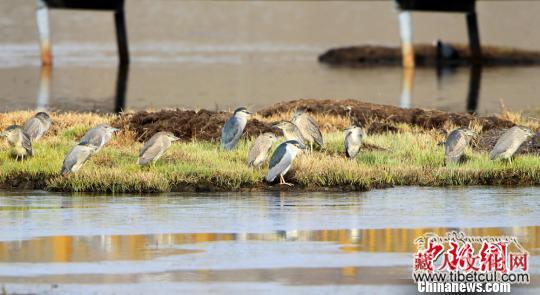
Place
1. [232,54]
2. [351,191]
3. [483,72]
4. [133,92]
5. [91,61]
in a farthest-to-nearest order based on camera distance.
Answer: [232,54], [91,61], [483,72], [133,92], [351,191]

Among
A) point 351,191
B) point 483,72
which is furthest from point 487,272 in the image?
point 483,72

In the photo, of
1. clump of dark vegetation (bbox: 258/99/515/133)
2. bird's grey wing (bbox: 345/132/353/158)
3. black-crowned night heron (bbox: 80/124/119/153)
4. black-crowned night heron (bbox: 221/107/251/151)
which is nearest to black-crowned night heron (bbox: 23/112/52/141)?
black-crowned night heron (bbox: 80/124/119/153)

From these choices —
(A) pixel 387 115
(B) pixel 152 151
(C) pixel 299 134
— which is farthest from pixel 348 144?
(A) pixel 387 115

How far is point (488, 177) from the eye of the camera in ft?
65.7

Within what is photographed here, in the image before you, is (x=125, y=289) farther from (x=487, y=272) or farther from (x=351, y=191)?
(x=351, y=191)

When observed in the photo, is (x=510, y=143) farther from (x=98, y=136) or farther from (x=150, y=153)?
(x=98, y=136)

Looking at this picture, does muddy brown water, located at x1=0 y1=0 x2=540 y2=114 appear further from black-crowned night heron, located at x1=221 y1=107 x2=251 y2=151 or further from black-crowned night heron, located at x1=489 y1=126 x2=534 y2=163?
black-crowned night heron, located at x1=489 y1=126 x2=534 y2=163

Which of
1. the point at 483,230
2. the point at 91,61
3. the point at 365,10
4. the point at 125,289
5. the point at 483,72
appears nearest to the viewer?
the point at 125,289

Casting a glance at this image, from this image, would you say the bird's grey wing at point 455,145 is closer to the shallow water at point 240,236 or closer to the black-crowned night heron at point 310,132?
the shallow water at point 240,236

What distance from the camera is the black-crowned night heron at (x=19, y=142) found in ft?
66.6

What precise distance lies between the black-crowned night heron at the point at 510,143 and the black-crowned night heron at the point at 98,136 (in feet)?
16.4

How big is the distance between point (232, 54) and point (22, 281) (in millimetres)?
54882

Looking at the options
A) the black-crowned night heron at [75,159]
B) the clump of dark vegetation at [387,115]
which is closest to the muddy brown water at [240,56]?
the clump of dark vegetation at [387,115]

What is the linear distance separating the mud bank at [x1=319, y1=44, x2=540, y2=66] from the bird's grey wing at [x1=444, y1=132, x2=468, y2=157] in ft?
132
